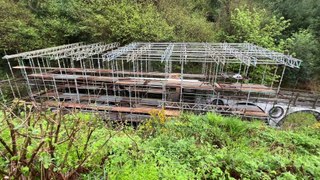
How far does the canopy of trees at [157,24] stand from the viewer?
1441cm

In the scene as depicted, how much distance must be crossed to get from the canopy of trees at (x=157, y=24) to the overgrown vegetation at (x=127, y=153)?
38.0 ft

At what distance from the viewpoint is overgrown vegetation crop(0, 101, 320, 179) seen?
2211 millimetres

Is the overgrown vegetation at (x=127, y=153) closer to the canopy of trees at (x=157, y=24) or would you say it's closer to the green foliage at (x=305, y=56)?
the canopy of trees at (x=157, y=24)

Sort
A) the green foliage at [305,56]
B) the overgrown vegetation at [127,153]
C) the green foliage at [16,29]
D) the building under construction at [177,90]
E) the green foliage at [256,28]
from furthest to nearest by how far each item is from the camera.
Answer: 1. the green foliage at [256,28]
2. the green foliage at [305,56]
3. the green foliage at [16,29]
4. the building under construction at [177,90]
5. the overgrown vegetation at [127,153]


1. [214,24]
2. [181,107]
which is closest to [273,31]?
[214,24]

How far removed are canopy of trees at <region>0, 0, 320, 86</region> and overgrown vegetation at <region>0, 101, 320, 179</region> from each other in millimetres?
11594

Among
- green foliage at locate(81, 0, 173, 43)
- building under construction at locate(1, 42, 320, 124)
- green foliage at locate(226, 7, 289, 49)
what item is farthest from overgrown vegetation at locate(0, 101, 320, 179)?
green foliage at locate(226, 7, 289, 49)

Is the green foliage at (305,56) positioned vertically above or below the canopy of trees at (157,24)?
below

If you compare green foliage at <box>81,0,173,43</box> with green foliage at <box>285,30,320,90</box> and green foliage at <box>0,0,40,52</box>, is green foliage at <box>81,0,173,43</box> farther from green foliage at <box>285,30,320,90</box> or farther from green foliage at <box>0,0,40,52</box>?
green foliage at <box>285,30,320,90</box>

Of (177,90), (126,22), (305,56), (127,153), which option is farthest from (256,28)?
(127,153)

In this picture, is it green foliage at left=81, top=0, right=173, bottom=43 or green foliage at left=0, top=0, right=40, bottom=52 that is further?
green foliage at left=81, top=0, right=173, bottom=43

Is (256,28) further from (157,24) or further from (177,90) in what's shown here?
(177,90)

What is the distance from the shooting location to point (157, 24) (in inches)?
577

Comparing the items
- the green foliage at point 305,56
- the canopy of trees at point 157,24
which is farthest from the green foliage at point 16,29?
the green foliage at point 305,56
